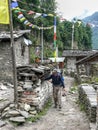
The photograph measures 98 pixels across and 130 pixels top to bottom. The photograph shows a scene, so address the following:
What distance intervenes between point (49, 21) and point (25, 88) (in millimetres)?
42581

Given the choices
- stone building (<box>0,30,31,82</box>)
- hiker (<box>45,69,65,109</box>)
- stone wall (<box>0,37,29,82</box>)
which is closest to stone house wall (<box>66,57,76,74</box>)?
stone building (<box>0,30,31,82</box>)

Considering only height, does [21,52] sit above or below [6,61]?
above

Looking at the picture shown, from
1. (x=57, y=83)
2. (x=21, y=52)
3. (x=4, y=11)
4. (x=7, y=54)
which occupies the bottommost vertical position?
(x=57, y=83)

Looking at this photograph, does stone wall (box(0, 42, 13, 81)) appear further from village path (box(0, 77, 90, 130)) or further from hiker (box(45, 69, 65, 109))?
village path (box(0, 77, 90, 130))

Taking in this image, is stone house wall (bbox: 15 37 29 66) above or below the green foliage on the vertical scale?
above

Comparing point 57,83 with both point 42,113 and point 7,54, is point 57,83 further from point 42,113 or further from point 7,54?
point 7,54

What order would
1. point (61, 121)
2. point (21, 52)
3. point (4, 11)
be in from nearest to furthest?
1. point (4, 11)
2. point (61, 121)
3. point (21, 52)

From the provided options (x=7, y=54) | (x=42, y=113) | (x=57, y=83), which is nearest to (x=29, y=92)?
(x=42, y=113)

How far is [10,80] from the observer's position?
68.7 ft

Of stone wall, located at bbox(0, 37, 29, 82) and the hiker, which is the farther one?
stone wall, located at bbox(0, 37, 29, 82)

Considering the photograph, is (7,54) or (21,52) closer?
(7,54)

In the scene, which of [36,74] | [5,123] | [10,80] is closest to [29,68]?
[36,74]

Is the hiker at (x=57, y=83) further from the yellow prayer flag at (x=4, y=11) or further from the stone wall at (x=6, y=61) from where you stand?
the stone wall at (x=6, y=61)

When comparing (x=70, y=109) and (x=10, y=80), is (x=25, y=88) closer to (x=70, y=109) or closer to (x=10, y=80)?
(x=70, y=109)
